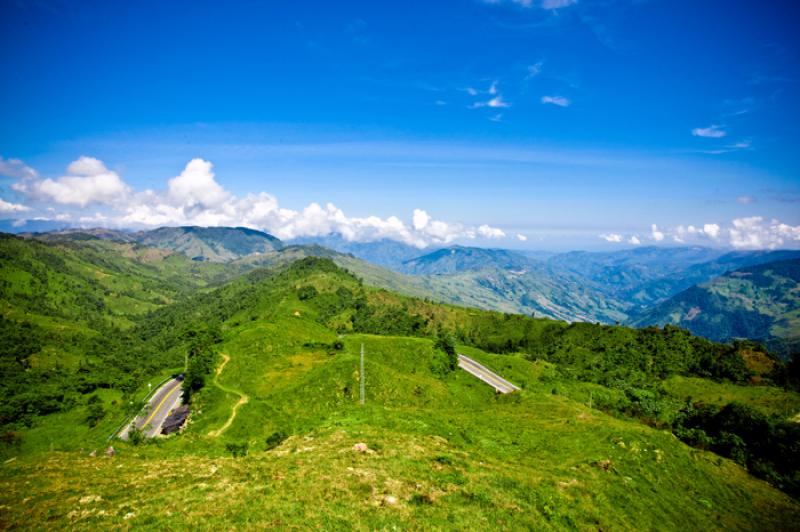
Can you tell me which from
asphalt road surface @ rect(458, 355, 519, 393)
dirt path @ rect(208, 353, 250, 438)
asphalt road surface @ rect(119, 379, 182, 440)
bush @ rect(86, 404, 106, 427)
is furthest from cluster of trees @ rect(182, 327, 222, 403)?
asphalt road surface @ rect(458, 355, 519, 393)

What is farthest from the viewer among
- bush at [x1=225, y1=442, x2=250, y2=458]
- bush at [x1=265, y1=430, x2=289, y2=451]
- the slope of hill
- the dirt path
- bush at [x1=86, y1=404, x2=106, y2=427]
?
bush at [x1=86, y1=404, x2=106, y2=427]

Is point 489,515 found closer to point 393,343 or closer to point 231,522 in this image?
point 231,522

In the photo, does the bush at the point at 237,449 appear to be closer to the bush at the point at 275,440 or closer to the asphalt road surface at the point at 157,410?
the bush at the point at 275,440

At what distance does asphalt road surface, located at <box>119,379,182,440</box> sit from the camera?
7206cm

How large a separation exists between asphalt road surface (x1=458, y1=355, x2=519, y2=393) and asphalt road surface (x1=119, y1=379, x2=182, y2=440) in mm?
71994

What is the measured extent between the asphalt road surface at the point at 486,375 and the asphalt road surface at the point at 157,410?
72.0 metres

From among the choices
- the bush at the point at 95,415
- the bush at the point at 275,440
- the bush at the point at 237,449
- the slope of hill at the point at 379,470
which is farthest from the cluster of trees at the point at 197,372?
the bush at the point at 275,440

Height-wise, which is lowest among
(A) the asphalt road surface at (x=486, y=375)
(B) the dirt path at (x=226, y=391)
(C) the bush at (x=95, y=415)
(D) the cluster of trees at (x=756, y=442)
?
(C) the bush at (x=95, y=415)

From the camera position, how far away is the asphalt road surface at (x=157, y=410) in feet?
236

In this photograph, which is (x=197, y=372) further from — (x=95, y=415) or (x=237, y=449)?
(x=237, y=449)

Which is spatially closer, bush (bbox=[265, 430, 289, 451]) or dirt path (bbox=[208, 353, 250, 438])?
bush (bbox=[265, 430, 289, 451])

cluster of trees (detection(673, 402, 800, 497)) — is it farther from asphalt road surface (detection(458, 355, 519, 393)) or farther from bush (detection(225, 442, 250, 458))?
bush (detection(225, 442, 250, 458))

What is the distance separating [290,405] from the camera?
214 feet

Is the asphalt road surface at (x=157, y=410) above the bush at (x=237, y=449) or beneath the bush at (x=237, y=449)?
beneath
